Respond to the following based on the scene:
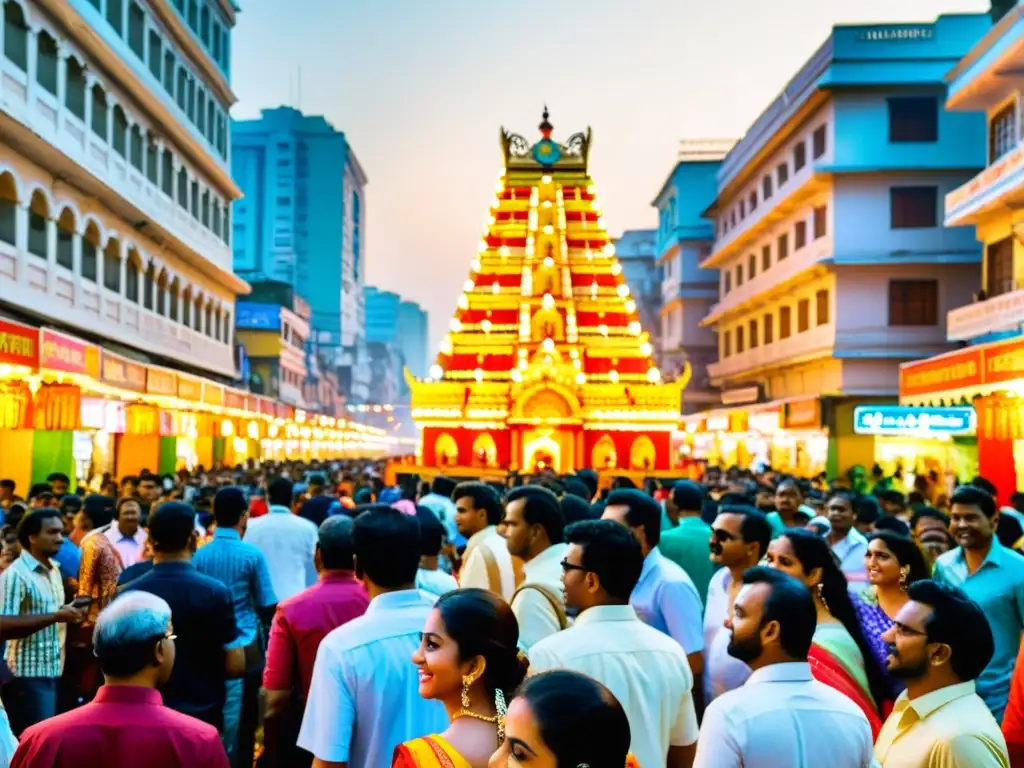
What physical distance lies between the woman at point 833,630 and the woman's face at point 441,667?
1.75 m

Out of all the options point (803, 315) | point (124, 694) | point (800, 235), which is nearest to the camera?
point (124, 694)

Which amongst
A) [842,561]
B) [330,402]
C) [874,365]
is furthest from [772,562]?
[330,402]

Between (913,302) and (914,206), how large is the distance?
2.89m

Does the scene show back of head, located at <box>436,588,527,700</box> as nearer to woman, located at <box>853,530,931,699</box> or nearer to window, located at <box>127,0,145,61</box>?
woman, located at <box>853,530,931,699</box>

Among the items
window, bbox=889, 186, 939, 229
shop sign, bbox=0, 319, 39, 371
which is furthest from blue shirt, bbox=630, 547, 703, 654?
window, bbox=889, 186, 939, 229

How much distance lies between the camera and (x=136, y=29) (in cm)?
2744

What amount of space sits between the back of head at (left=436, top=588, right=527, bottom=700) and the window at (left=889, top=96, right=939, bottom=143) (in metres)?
33.1

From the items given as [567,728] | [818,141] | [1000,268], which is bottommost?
[567,728]

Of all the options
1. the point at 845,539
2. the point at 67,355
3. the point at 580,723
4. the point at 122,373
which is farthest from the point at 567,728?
the point at 122,373

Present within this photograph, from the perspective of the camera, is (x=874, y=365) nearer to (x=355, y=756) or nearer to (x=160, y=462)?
(x=160, y=462)

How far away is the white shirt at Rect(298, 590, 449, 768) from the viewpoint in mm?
3893

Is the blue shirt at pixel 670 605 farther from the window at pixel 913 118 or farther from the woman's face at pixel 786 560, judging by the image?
the window at pixel 913 118

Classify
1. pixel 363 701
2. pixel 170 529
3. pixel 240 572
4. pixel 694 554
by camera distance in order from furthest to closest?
pixel 694 554 < pixel 240 572 < pixel 170 529 < pixel 363 701

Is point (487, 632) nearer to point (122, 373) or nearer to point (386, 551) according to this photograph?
point (386, 551)
